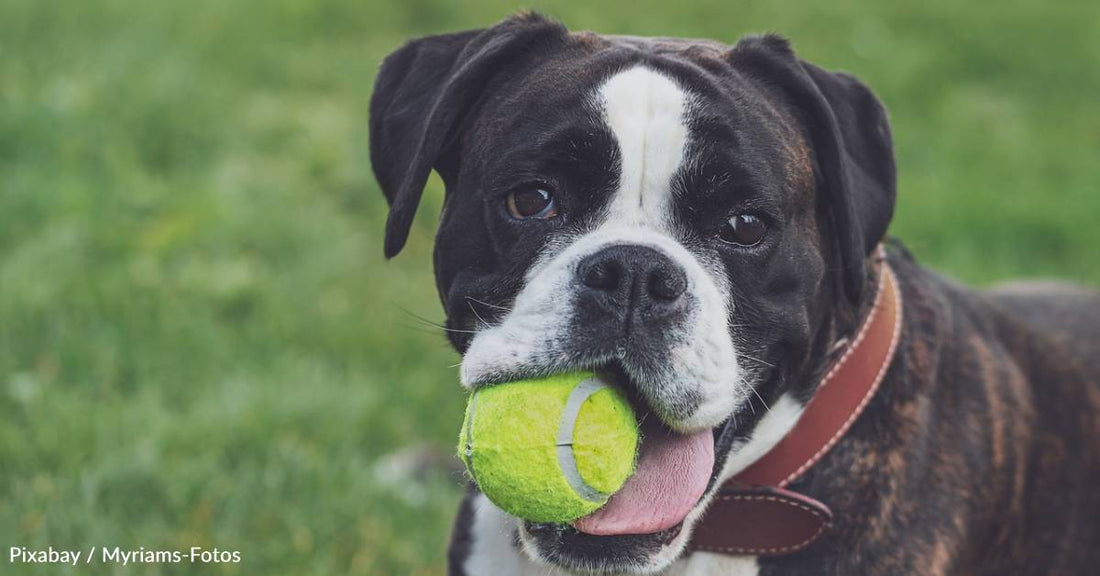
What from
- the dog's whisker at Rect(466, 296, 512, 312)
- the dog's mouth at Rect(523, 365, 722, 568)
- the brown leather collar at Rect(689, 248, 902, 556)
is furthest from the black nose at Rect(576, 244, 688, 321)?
the brown leather collar at Rect(689, 248, 902, 556)

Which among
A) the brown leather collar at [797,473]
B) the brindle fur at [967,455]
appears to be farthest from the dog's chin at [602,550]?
the brindle fur at [967,455]

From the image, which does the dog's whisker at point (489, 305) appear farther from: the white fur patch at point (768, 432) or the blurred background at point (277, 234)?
the white fur patch at point (768, 432)

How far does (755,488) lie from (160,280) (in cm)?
318

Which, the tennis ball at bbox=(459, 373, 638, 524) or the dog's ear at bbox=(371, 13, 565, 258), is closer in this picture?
the tennis ball at bbox=(459, 373, 638, 524)

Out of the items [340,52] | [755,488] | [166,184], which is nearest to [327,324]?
[166,184]

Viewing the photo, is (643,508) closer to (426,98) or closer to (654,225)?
(654,225)

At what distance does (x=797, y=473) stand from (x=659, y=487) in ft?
1.38

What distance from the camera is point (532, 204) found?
9.34 ft

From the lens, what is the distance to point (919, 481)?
300 centimetres

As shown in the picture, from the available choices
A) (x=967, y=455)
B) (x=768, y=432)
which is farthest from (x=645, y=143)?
(x=967, y=455)

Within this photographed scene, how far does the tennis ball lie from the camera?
2475mm

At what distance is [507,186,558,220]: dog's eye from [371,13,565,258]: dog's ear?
0.27 m

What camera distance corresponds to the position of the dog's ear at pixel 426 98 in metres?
3.00

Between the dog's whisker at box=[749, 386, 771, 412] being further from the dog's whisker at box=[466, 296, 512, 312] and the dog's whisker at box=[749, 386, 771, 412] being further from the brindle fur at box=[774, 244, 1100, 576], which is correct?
the dog's whisker at box=[466, 296, 512, 312]
